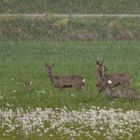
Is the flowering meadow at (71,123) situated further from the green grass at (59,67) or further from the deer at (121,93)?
the deer at (121,93)

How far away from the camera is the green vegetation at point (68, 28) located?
1964 inches

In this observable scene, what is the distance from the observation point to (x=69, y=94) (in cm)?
2138

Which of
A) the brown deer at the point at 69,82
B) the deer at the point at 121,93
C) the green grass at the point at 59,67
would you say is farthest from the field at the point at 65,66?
the brown deer at the point at 69,82

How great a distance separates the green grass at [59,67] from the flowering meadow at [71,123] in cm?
124

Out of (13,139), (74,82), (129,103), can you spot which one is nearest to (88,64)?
(74,82)

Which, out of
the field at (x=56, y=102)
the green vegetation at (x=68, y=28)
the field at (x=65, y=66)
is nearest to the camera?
the field at (x=56, y=102)

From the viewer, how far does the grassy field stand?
2441 inches

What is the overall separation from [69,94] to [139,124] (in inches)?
210

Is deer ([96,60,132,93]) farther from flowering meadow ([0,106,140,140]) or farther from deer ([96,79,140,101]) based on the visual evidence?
flowering meadow ([0,106,140,140])

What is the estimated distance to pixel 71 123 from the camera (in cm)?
1634

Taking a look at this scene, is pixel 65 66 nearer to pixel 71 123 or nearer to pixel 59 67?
pixel 59 67

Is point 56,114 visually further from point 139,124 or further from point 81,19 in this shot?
point 81,19

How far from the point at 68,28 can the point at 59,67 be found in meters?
20.6

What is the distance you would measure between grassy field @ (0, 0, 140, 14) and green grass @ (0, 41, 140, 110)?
665 inches
